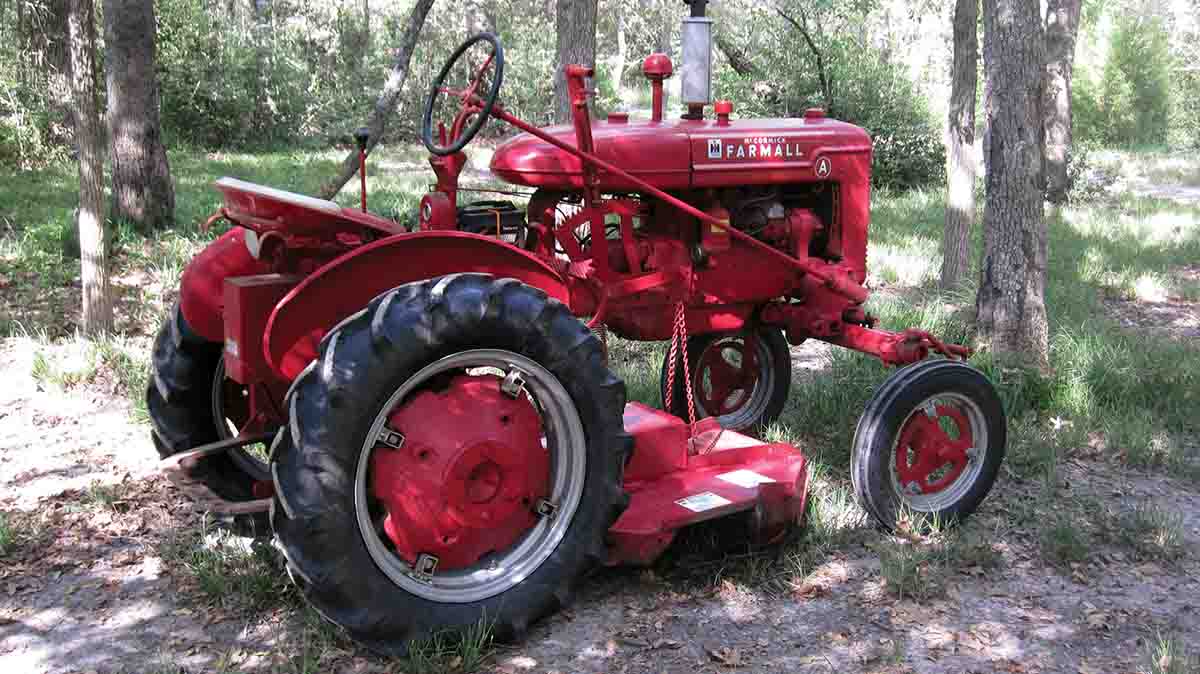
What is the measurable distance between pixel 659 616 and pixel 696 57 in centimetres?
226

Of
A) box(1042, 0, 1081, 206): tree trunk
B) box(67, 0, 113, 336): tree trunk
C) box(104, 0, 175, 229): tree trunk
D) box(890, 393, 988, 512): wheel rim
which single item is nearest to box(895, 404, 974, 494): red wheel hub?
box(890, 393, 988, 512): wheel rim

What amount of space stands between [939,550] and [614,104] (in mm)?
21786

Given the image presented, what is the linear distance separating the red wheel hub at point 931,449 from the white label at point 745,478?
60cm

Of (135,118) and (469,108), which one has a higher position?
(135,118)

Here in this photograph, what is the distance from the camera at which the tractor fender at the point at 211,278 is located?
3553 mm

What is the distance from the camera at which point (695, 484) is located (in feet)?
12.5

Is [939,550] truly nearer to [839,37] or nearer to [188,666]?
[188,666]

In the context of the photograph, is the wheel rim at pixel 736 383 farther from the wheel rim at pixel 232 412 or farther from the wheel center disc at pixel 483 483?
the wheel rim at pixel 232 412

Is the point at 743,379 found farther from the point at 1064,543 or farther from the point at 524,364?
the point at 524,364

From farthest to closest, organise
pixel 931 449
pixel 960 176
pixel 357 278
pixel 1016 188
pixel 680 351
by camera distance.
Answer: pixel 960 176
pixel 1016 188
pixel 680 351
pixel 931 449
pixel 357 278

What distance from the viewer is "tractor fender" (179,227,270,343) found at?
3553mm

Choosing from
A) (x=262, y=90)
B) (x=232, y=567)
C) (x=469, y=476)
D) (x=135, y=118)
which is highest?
(x=262, y=90)

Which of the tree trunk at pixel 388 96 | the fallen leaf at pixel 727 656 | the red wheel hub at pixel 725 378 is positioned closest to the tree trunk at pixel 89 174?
the tree trunk at pixel 388 96

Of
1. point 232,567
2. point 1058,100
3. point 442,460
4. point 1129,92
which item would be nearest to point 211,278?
point 232,567
